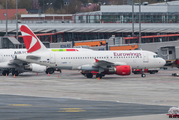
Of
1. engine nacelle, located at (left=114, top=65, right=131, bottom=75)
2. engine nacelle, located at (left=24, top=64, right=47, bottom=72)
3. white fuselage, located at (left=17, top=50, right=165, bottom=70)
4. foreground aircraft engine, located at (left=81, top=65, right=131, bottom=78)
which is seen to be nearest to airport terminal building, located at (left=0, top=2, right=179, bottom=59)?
white fuselage, located at (left=17, top=50, right=165, bottom=70)

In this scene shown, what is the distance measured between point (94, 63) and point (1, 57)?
16.5 meters

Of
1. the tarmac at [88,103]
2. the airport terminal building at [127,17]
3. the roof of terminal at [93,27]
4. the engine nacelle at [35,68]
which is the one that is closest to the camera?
the tarmac at [88,103]

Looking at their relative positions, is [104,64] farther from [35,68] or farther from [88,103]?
[88,103]

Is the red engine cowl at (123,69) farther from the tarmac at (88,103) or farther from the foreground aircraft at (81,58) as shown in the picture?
the tarmac at (88,103)

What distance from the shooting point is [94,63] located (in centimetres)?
4609

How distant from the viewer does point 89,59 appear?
158 ft

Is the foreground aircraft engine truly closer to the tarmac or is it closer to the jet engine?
the jet engine

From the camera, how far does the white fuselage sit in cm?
4794

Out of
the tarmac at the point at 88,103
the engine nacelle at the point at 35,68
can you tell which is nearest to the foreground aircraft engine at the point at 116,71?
the engine nacelle at the point at 35,68

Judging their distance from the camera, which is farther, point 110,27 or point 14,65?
point 110,27

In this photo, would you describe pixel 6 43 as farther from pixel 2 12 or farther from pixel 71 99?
pixel 2 12

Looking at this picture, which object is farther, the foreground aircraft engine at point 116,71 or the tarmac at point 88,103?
the foreground aircraft engine at point 116,71

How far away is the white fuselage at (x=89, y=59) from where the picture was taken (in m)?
47.9

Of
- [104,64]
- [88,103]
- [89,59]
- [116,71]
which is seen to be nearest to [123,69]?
[116,71]
